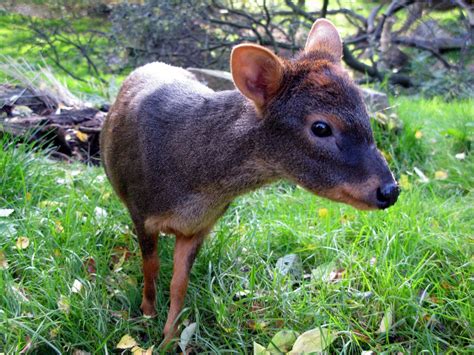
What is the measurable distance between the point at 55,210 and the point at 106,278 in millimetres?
678

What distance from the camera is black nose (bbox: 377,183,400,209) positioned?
6.95ft

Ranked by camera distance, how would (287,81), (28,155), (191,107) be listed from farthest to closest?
(28,155)
(191,107)
(287,81)

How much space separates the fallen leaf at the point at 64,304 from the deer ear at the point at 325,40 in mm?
1542

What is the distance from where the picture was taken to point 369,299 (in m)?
2.71

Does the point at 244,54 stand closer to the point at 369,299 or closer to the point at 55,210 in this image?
the point at 369,299

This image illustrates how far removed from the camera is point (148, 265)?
279cm

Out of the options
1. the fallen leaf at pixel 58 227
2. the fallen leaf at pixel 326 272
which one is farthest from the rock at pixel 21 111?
the fallen leaf at pixel 326 272

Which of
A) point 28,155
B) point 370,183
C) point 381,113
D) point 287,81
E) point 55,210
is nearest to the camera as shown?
point 370,183

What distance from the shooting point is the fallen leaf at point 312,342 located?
234 cm

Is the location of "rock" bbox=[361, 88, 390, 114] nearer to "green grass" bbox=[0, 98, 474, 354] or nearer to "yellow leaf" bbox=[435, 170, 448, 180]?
"yellow leaf" bbox=[435, 170, 448, 180]

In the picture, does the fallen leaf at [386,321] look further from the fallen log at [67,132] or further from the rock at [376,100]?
the rock at [376,100]

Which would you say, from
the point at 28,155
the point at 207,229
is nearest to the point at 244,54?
the point at 207,229

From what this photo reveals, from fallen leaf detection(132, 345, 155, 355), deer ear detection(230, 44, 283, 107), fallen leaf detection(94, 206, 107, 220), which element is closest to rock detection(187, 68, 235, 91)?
fallen leaf detection(94, 206, 107, 220)

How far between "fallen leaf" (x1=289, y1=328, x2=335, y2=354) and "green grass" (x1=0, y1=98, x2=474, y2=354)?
94mm
